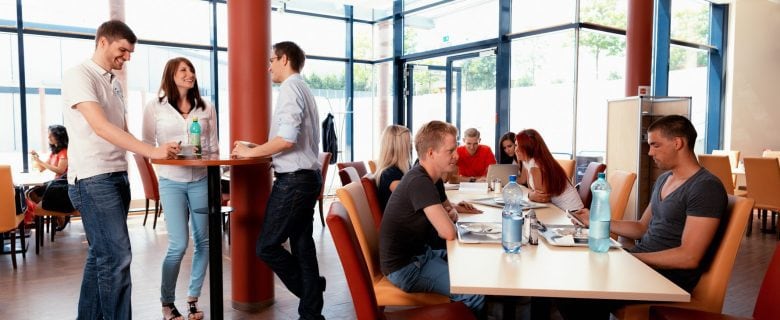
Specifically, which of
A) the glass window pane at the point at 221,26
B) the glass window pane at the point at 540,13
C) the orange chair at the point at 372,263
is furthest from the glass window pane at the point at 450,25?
the orange chair at the point at 372,263

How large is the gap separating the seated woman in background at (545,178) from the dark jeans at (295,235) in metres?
1.47

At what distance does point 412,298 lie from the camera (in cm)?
251

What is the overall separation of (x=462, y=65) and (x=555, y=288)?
24.9 feet

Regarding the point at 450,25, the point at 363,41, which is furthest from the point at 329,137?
the point at 450,25

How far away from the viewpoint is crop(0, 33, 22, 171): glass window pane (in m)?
7.15

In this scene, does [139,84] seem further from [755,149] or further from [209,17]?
[755,149]

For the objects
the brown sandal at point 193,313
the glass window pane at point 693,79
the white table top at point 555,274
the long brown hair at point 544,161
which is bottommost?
the brown sandal at point 193,313

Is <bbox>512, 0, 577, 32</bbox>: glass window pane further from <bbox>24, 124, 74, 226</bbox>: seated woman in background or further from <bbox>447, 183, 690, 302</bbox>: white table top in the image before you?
<bbox>24, 124, 74, 226</bbox>: seated woman in background

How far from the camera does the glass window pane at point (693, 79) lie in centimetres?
953

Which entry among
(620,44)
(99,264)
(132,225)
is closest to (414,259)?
(99,264)

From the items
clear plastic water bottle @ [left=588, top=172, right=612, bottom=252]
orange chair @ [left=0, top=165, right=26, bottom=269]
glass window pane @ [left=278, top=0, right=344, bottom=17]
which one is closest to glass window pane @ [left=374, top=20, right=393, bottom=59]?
glass window pane @ [left=278, top=0, right=344, bottom=17]

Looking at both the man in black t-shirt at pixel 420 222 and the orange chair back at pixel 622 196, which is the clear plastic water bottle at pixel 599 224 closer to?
the man in black t-shirt at pixel 420 222

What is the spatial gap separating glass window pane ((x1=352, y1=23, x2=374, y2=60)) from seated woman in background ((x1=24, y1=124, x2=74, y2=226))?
5.62m

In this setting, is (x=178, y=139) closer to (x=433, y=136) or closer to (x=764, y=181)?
(x=433, y=136)
